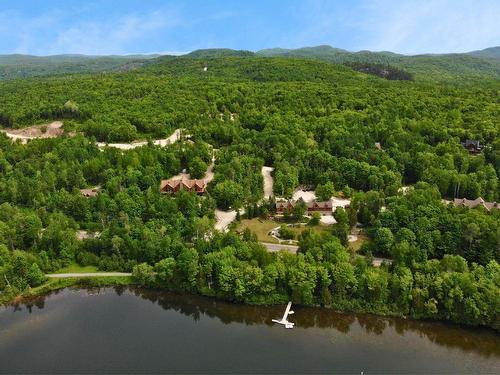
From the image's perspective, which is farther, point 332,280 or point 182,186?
point 182,186

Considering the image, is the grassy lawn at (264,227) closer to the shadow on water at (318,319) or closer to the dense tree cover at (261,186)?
the dense tree cover at (261,186)

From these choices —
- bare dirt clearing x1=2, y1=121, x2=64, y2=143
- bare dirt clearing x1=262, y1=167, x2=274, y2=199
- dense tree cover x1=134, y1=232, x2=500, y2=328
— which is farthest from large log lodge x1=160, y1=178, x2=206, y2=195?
bare dirt clearing x1=2, y1=121, x2=64, y2=143

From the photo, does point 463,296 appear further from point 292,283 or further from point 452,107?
point 452,107

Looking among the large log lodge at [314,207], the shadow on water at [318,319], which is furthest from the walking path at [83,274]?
the large log lodge at [314,207]

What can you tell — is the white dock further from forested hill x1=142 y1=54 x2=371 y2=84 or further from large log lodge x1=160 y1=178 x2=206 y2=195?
forested hill x1=142 y1=54 x2=371 y2=84

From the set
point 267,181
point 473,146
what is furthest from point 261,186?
point 473,146

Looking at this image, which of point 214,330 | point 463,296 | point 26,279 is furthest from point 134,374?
point 463,296

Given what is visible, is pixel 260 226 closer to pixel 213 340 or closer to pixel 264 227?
pixel 264 227
